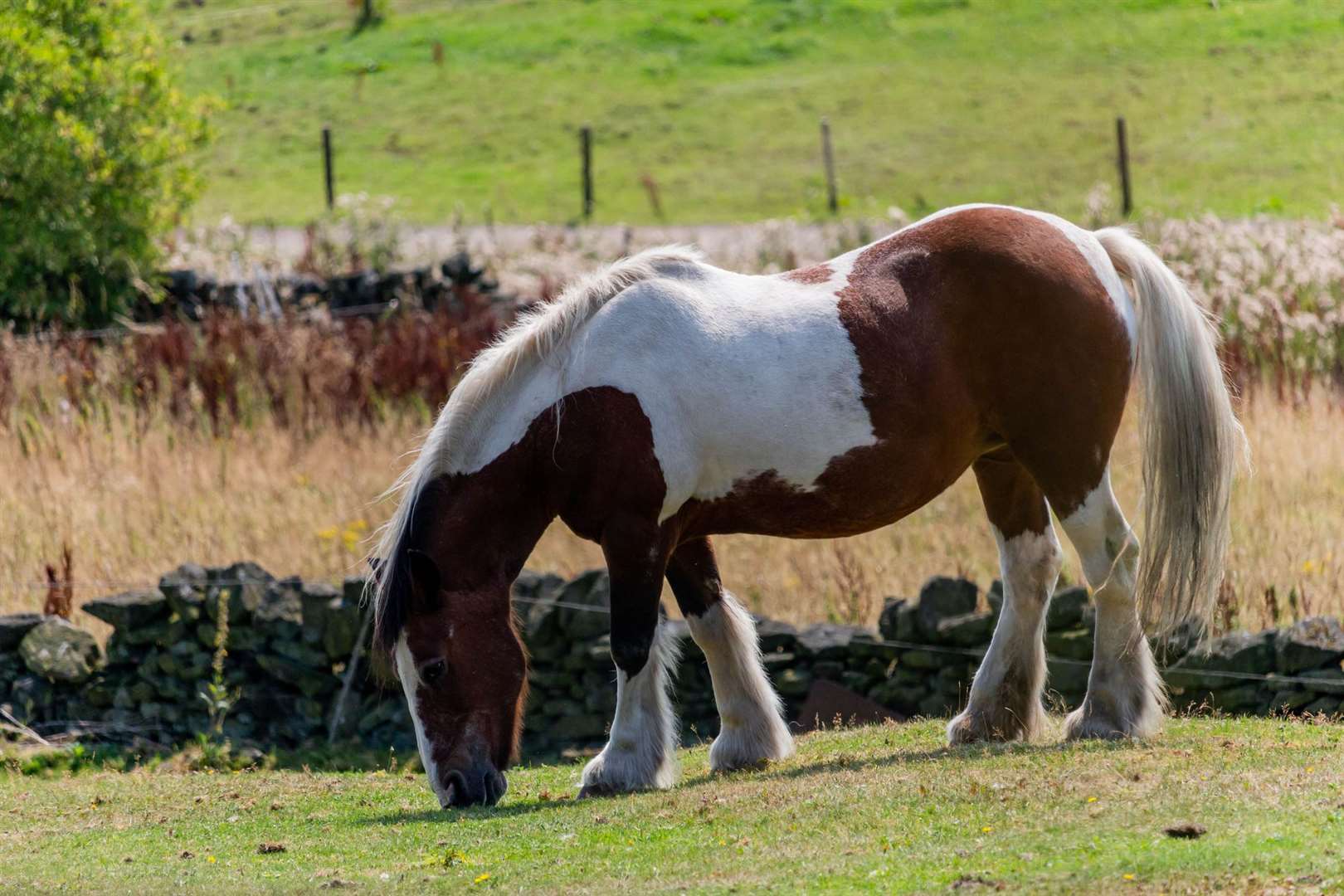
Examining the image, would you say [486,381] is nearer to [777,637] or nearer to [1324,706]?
[777,637]

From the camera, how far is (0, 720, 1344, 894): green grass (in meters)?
4.80

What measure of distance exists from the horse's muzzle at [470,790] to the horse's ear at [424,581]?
0.66 meters

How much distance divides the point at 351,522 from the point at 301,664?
2009 mm

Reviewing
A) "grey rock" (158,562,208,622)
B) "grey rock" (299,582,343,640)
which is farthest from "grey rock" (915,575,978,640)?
"grey rock" (158,562,208,622)

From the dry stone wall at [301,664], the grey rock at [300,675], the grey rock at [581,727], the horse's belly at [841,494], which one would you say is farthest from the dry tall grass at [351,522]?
the horse's belly at [841,494]

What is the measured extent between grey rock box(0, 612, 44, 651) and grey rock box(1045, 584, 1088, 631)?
6348 millimetres

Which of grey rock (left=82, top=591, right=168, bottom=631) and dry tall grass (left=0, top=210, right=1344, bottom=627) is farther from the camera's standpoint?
dry tall grass (left=0, top=210, right=1344, bottom=627)

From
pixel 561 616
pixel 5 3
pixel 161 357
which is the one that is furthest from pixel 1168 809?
pixel 5 3

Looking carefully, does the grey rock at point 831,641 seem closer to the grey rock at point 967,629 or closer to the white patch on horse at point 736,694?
the grey rock at point 967,629

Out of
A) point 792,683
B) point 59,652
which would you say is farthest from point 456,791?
point 59,652

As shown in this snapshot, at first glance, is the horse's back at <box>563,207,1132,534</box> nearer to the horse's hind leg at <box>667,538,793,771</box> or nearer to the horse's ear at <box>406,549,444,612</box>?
the horse's hind leg at <box>667,538,793,771</box>

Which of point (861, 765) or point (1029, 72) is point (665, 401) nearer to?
point (861, 765)

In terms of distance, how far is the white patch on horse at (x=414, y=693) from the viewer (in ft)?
21.6

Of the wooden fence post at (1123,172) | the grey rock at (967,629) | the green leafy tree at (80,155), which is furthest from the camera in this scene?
the wooden fence post at (1123,172)
